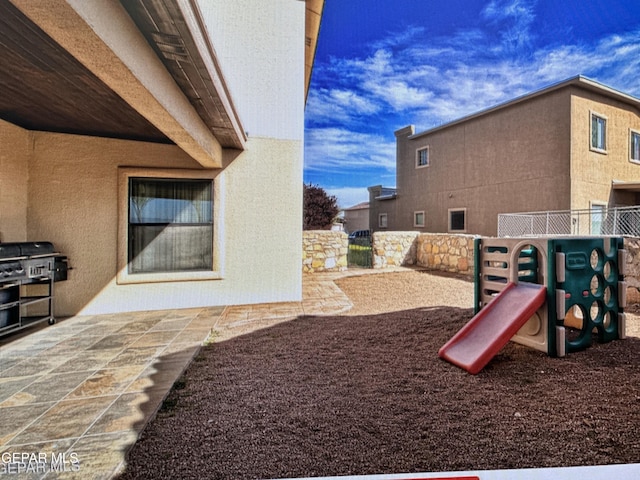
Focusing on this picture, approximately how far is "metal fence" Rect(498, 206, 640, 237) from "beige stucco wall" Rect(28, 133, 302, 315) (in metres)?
8.92

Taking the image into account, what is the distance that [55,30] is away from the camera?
1.71 m

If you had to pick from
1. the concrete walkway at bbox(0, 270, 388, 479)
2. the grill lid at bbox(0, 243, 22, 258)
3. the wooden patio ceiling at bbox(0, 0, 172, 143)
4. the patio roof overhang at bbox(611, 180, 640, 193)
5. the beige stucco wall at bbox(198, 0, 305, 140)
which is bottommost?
the concrete walkway at bbox(0, 270, 388, 479)

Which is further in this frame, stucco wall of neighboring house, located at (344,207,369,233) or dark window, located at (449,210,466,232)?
stucco wall of neighboring house, located at (344,207,369,233)

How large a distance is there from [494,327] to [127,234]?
547 cm

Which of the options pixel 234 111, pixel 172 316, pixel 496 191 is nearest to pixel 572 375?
pixel 234 111

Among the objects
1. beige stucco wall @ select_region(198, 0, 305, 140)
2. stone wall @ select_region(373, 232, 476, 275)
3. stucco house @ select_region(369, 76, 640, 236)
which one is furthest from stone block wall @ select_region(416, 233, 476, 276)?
beige stucco wall @ select_region(198, 0, 305, 140)

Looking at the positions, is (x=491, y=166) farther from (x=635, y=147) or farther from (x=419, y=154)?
(x=635, y=147)

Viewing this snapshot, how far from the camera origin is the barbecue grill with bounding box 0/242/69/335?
352 cm

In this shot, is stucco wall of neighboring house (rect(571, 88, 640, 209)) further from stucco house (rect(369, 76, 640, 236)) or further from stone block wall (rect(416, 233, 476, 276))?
stone block wall (rect(416, 233, 476, 276))

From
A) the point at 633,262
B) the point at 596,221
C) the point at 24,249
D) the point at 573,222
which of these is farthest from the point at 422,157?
the point at 24,249

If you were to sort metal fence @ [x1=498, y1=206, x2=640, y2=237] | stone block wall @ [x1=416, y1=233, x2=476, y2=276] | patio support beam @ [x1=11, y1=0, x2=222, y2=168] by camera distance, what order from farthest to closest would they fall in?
metal fence @ [x1=498, y1=206, x2=640, y2=237]
stone block wall @ [x1=416, y1=233, x2=476, y2=276]
patio support beam @ [x1=11, y1=0, x2=222, y2=168]

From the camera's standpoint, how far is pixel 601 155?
35.3ft

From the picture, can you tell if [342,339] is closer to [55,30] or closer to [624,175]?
[55,30]

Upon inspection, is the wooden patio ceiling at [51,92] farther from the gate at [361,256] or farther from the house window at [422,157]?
the house window at [422,157]
